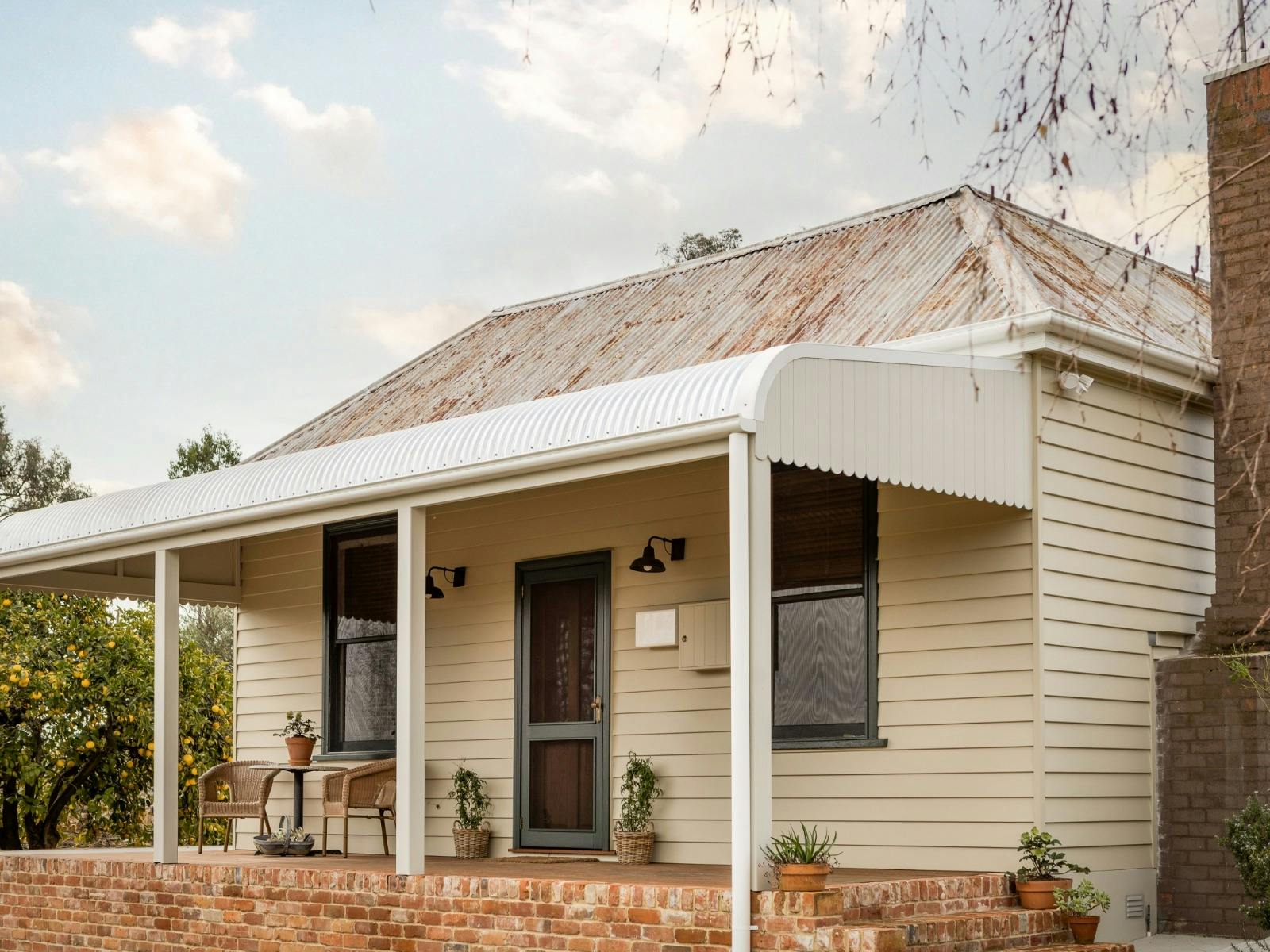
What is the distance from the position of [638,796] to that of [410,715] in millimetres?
2075

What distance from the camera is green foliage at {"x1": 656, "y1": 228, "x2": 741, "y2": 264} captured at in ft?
91.2

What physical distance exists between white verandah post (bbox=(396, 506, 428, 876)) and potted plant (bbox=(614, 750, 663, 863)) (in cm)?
167

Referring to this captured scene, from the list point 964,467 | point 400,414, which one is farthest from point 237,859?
point 964,467

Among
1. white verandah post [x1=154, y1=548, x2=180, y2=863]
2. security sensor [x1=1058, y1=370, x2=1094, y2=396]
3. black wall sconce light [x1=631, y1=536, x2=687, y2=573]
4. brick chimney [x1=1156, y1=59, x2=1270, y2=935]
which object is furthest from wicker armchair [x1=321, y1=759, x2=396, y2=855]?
security sensor [x1=1058, y1=370, x2=1094, y2=396]

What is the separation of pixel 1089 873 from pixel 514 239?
21976mm

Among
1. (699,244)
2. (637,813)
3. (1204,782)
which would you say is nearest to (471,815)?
(637,813)

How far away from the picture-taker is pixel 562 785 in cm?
1057

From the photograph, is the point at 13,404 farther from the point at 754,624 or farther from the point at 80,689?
the point at 754,624

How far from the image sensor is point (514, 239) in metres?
28.8

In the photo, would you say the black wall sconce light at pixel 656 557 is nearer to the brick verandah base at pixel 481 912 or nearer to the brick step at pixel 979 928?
the brick verandah base at pixel 481 912

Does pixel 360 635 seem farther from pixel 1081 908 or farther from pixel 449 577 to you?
pixel 1081 908

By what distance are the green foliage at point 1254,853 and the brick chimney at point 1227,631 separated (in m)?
0.54

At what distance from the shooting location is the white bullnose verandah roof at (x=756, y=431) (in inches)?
279

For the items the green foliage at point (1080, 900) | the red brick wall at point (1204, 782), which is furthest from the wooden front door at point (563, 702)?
the red brick wall at point (1204, 782)
